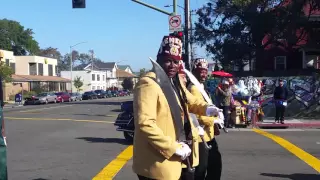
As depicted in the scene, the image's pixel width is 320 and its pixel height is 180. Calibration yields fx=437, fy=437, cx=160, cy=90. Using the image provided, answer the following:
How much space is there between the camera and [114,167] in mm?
8289

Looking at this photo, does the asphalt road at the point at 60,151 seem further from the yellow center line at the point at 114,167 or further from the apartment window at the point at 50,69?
the apartment window at the point at 50,69

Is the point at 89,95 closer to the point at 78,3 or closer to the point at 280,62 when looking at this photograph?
the point at 280,62

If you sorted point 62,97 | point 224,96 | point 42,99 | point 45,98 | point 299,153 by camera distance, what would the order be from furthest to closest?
point 62,97
point 45,98
point 42,99
point 224,96
point 299,153

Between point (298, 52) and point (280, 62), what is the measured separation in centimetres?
203

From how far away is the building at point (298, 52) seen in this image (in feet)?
91.4

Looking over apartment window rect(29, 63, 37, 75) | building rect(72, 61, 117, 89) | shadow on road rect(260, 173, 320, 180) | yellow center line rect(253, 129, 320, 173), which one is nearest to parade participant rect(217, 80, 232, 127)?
yellow center line rect(253, 129, 320, 173)

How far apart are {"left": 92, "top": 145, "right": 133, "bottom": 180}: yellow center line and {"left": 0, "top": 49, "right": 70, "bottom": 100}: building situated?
5244 cm

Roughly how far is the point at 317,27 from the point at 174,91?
24815 millimetres

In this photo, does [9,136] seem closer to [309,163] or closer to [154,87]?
[309,163]

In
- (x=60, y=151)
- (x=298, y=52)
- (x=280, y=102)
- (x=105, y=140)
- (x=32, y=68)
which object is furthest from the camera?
(x=32, y=68)

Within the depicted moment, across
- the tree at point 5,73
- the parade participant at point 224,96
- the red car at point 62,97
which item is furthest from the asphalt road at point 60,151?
the red car at point 62,97

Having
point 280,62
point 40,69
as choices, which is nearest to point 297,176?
point 280,62

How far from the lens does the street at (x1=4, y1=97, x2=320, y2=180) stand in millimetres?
7680

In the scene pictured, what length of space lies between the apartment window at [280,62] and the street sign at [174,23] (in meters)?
20.6
